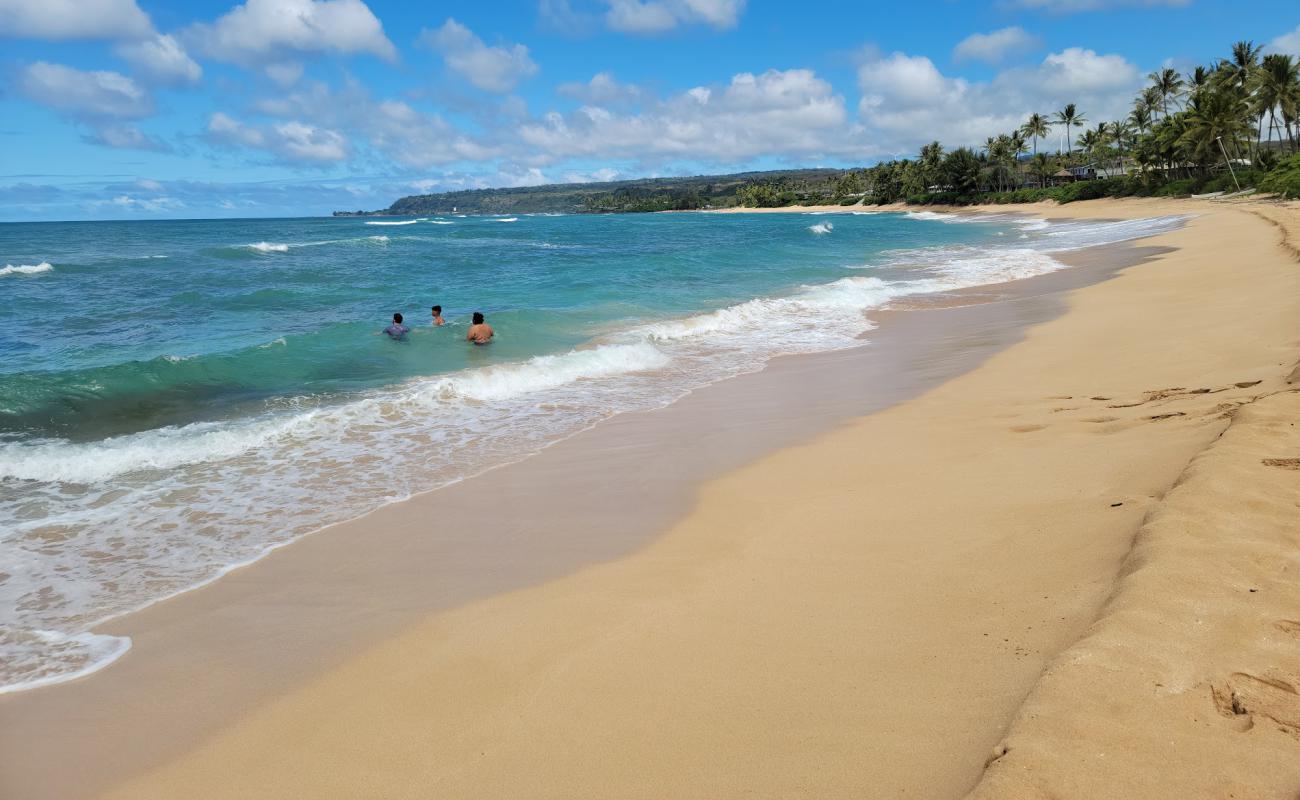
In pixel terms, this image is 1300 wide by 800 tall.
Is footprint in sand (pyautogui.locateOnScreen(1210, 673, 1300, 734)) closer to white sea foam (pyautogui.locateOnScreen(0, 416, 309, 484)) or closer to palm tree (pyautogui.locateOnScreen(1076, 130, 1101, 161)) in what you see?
white sea foam (pyautogui.locateOnScreen(0, 416, 309, 484))

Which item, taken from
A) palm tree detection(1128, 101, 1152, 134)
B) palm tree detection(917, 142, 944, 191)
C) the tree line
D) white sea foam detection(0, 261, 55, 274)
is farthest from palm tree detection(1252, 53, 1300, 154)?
white sea foam detection(0, 261, 55, 274)

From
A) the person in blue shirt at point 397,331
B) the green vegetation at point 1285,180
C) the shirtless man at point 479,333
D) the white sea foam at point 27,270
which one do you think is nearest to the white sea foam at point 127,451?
the shirtless man at point 479,333

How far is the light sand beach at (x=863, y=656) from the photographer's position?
8.39 ft

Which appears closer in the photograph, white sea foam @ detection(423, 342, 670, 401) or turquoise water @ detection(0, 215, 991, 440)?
white sea foam @ detection(423, 342, 670, 401)

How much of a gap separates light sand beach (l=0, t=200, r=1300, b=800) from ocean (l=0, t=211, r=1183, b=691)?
0.94m

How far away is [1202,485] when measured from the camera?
4.20 meters

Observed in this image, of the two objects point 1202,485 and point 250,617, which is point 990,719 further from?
point 250,617

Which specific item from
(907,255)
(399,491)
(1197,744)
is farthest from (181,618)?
(907,255)

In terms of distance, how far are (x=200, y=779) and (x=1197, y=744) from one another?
12.8 ft

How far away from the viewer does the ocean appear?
5.73 meters

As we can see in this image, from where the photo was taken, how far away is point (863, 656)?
133 inches

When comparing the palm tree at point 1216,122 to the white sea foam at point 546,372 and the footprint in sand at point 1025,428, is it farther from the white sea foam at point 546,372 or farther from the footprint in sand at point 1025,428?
the footprint in sand at point 1025,428

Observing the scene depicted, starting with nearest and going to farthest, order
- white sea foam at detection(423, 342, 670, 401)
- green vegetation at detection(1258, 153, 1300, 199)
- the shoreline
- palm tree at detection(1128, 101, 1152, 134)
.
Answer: the shoreline → white sea foam at detection(423, 342, 670, 401) → green vegetation at detection(1258, 153, 1300, 199) → palm tree at detection(1128, 101, 1152, 134)

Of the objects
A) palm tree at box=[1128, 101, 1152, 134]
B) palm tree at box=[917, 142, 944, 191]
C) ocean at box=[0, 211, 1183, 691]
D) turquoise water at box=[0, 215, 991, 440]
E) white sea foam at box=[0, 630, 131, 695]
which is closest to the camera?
white sea foam at box=[0, 630, 131, 695]
